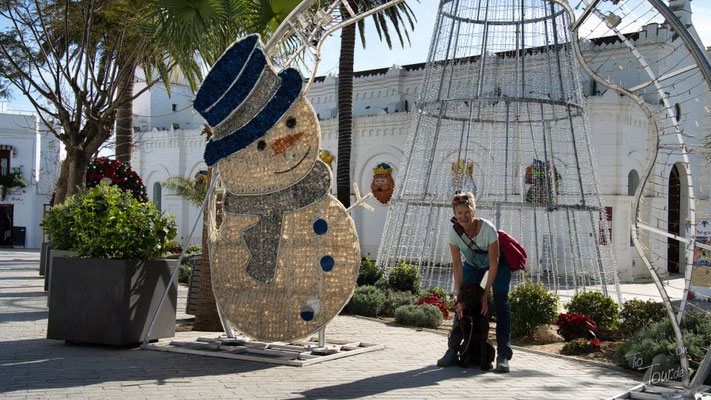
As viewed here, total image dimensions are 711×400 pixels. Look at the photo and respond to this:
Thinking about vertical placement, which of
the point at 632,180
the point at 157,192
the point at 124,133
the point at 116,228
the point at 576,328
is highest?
the point at 124,133

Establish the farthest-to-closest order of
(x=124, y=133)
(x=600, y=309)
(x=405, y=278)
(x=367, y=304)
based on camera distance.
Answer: (x=124, y=133) < (x=405, y=278) < (x=367, y=304) < (x=600, y=309)

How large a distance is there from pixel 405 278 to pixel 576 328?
3.97 metres

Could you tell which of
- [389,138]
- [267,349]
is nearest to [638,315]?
[267,349]

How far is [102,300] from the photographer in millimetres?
6973

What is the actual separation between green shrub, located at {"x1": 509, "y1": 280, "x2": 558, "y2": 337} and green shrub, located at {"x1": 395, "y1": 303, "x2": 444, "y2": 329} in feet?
3.87

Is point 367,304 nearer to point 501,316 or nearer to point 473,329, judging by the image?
point 473,329

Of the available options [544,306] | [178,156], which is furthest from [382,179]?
[544,306]

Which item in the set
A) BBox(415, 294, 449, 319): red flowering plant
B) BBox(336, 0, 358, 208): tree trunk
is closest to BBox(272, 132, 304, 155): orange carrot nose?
BBox(415, 294, 449, 319): red flowering plant

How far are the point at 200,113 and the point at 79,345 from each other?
2758 millimetres

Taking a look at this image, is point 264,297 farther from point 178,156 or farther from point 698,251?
point 178,156

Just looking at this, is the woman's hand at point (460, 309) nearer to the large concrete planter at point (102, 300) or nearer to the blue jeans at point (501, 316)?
the blue jeans at point (501, 316)

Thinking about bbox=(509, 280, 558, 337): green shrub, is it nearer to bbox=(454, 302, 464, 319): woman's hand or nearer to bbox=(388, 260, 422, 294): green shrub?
bbox=(454, 302, 464, 319): woman's hand

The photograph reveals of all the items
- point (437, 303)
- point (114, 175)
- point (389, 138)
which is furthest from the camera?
point (389, 138)

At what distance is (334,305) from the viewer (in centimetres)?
666
